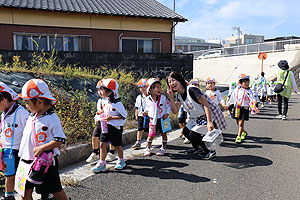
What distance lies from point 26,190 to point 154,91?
3291 mm

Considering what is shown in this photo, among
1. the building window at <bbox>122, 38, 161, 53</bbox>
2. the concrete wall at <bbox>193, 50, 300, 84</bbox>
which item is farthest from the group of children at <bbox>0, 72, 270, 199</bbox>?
the concrete wall at <bbox>193, 50, 300, 84</bbox>

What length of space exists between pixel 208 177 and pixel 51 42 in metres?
11.6

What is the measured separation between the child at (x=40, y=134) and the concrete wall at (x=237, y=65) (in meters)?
24.6

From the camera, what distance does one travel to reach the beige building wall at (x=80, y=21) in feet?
41.4

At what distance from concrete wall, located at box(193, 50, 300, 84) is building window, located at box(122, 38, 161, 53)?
13721 millimetres

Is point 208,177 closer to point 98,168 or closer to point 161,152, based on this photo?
point 161,152

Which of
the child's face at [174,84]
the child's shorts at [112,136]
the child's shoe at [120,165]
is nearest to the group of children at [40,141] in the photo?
the child's shorts at [112,136]

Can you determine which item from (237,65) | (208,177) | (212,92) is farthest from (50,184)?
(237,65)

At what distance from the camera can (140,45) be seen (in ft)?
50.8

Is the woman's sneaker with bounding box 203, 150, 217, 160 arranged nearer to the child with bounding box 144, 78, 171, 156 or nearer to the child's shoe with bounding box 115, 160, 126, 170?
the child with bounding box 144, 78, 171, 156

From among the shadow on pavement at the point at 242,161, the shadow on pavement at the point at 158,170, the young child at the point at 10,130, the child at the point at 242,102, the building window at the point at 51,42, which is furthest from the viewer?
the building window at the point at 51,42

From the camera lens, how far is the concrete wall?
2560cm

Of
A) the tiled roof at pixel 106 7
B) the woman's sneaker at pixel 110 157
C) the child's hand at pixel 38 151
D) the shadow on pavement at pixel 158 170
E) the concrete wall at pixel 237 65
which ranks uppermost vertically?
the tiled roof at pixel 106 7

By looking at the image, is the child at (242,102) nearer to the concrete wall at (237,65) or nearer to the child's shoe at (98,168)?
the child's shoe at (98,168)
